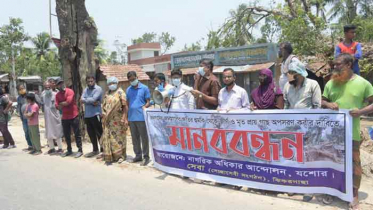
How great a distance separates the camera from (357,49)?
19.4 feet

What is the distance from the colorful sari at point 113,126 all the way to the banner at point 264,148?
1316 millimetres

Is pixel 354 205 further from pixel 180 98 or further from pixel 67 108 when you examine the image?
pixel 67 108

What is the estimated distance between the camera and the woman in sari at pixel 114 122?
6473 millimetres

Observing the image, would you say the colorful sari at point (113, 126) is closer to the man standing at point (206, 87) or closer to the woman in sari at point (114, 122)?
the woman in sari at point (114, 122)

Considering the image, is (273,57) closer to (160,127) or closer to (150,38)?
(160,127)

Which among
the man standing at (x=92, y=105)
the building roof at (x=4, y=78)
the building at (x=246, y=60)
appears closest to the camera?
the man standing at (x=92, y=105)

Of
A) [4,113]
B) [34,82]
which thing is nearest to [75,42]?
[4,113]

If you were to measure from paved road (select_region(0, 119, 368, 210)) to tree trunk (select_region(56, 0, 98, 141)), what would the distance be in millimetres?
2966

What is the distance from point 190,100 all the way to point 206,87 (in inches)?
17.6

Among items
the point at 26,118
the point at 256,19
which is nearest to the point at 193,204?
the point at 26,118

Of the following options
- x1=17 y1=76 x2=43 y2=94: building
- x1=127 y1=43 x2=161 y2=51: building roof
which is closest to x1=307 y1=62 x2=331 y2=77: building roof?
x1=17 y1=76 x2=43 y2=94: building

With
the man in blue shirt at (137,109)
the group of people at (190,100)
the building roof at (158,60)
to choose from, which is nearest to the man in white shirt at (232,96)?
the group of people at (190,100)

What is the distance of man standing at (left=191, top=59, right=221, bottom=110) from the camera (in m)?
5.13

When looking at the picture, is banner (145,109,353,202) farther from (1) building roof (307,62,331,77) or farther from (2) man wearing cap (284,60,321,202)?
(1) building roof (307,62,331,77)
